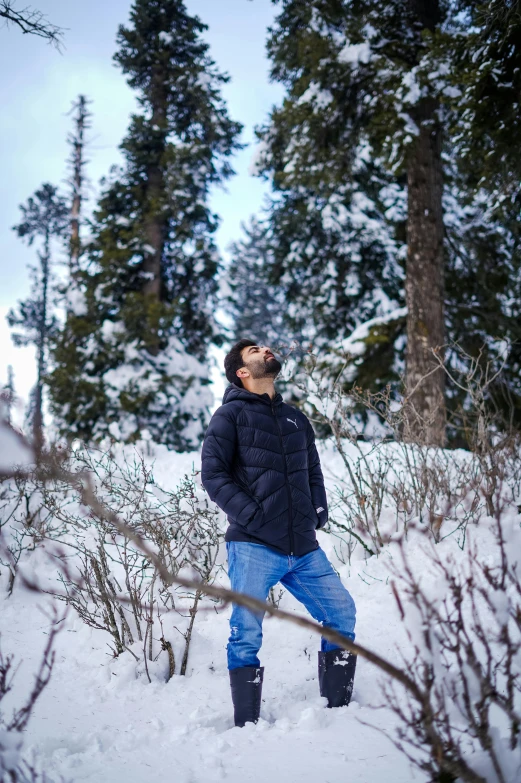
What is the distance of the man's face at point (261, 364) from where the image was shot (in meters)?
2.79

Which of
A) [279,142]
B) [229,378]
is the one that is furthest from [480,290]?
[229,378]

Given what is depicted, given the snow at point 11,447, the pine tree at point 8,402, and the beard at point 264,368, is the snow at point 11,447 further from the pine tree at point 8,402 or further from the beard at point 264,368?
the beard at point 264,368

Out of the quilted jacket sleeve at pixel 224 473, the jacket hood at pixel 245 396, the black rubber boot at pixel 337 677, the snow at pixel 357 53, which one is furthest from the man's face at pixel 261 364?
the snow at pixel 357 53

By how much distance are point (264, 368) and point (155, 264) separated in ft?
32.2

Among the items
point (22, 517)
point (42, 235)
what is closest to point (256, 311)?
point (42, 235)

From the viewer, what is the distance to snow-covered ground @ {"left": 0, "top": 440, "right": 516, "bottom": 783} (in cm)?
196

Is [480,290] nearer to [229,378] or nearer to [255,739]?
[229,378]

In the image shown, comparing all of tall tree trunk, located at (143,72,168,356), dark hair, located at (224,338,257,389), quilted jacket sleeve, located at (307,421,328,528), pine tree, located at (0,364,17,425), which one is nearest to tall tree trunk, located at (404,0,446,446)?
quilted jacket sleeve, located at (307,421,328,528)

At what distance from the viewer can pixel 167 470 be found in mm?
7094

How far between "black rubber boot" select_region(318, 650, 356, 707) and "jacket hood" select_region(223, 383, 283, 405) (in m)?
1.26

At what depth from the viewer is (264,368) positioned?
2795 millimetres

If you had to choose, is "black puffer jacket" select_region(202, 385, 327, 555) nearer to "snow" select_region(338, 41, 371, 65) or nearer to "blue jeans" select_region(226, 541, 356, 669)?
"blue jeans" select_region(226, 541, 356, 669)

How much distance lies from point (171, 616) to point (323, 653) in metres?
1.23

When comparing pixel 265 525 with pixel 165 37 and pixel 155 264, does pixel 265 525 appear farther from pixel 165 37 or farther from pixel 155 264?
pixel 165 37
